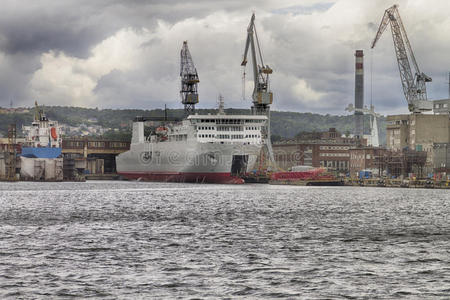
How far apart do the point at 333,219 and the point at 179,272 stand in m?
34.6

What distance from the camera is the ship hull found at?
506ft

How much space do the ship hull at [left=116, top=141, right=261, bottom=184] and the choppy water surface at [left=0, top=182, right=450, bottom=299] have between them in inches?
3179

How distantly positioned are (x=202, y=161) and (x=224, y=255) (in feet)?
380

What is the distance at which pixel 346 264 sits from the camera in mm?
37969

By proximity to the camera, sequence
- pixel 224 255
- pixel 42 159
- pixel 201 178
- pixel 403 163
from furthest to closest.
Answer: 1. pixel 42 159
2. pixel 201 178
3. pixel 403 163
4. pixel 224 255

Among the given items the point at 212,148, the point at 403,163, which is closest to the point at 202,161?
the point at 212,148

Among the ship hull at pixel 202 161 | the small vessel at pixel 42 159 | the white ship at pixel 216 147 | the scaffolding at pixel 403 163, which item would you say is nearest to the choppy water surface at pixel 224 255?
the ship hull at pixel 202 161

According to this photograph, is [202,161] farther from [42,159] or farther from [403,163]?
[42,159]

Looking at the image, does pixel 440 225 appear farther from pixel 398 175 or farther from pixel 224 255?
pixel 398 175

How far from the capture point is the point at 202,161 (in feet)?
515

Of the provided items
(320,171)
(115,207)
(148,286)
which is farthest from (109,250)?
(320,171)

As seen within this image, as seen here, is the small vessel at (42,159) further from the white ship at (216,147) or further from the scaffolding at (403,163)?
the scaffolding at (403,163)

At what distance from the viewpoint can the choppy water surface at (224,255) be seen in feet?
102

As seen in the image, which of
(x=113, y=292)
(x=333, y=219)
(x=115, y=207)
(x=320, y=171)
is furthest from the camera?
(x=320, y=171)
